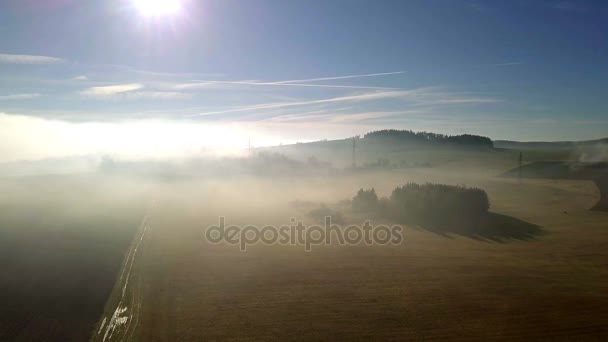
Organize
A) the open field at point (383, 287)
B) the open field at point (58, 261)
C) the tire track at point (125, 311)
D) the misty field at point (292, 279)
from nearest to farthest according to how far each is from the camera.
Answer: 1. the tire track at point (125, 311)
2. the open field at point (383, 287)
3. the misty field at point (292, 279)
4. the open field at point (58, 261)

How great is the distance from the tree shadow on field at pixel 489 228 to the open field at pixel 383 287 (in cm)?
35

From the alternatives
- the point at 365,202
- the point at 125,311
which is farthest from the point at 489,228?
the point at 125,311

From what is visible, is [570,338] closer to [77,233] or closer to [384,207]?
[384,207]

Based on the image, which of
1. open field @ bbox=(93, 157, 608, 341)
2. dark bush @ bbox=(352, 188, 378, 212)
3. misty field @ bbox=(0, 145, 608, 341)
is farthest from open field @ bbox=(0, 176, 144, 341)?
dark bush @ bbox=(352, 188, 378, 212)

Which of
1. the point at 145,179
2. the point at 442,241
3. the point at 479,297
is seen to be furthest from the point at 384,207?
the point at 145,179

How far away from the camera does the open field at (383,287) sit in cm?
1595

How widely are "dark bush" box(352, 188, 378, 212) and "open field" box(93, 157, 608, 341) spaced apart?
354 inches

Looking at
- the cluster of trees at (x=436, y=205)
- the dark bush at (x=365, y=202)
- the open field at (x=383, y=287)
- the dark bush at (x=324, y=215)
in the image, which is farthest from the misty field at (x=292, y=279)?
the cluster of trees at (x=436, y=205)

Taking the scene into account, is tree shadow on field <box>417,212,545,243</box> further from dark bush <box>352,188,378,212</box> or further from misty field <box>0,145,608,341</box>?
dark bush <box>352,188,378,212</box>

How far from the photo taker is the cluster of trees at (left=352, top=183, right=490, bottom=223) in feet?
132

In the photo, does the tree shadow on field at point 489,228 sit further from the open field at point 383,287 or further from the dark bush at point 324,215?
the dark bush at point 324,215

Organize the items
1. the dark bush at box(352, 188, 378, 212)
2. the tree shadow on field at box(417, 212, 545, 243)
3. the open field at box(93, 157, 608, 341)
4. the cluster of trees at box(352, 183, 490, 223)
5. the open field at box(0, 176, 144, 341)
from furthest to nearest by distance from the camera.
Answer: the dark bush at box(352, 188, 378, 212) < the cluster of trees at box(352, 183, 490, 223) < the tree shadow on field at box(417, 212, 545, 243) < the open field at box(0, 176, 144, 341) < the open field at box(93, 157, 608, 341)

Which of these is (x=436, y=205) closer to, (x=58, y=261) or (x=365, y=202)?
(x=365, y=202)

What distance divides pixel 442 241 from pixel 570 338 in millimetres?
16569
